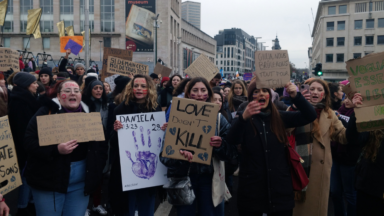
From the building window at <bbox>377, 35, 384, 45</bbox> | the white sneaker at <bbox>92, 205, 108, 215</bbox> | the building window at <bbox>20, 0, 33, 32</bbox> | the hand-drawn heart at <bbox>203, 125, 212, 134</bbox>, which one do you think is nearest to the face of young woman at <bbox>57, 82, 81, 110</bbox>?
the hand-drawn heart at <bbox>203, 125, 212, 134</bbox>

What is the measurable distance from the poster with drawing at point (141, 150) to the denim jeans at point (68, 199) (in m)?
0.47

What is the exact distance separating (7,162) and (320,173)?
329 centimetres

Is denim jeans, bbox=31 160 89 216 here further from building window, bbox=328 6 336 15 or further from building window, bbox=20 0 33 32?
building window, bbox=328 6 336 15

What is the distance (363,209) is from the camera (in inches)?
123

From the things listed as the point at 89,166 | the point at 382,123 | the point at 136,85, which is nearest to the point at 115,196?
the point at 89,166

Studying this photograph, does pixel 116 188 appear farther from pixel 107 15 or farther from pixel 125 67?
pixel 107 15

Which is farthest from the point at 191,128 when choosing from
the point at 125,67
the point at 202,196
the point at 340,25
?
the point at 340,25

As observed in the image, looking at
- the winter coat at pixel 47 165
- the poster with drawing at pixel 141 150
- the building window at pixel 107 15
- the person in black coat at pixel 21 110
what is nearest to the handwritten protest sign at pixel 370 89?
the poster with drawing at pixel 141 150

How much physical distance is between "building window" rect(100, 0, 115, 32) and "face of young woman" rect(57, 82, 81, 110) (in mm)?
47943

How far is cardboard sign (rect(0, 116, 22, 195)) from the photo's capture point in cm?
278

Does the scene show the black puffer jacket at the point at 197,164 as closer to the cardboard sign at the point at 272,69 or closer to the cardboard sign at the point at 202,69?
the cardboard sign at the point at 272,69

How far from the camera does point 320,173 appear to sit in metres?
3.72

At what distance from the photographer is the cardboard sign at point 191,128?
3.20 m

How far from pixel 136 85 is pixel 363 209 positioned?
283 cm
